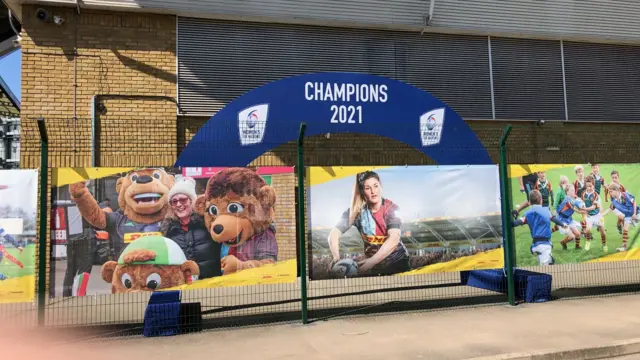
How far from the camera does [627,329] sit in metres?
6.43

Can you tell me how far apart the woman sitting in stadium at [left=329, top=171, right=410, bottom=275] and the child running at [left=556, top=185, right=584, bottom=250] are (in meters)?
2.76

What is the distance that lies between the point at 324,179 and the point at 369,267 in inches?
57.2

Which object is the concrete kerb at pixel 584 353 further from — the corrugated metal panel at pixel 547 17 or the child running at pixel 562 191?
the corrugated metal panel at pixel 547 17

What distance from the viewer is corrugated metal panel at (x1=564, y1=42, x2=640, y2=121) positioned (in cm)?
1351

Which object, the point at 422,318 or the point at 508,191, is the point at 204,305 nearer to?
the point at 422,318

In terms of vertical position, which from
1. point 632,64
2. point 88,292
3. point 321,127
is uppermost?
point 632,64

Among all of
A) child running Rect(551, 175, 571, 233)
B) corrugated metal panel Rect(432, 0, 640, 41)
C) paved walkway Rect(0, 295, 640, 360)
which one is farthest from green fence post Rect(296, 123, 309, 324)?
corrugated metal panel Rect(432, 0, 640, 41)

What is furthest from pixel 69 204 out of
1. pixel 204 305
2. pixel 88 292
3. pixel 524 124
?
pixel 524 124

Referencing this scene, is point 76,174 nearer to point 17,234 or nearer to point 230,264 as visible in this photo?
point 17,234

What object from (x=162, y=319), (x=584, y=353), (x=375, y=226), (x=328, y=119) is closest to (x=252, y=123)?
(x=328, y=119)

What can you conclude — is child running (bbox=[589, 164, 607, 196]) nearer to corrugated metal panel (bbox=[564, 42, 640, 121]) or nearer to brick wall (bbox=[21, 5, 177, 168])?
corrugated metal panel (bbox=[564, 42, 640, 121])

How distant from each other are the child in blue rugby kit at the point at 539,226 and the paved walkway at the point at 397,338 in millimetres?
903

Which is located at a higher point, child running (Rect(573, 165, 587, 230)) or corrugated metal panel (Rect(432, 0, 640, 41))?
corrugated metal panel (Rect(432, 0, 640, 41))

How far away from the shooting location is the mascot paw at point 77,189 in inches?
254
